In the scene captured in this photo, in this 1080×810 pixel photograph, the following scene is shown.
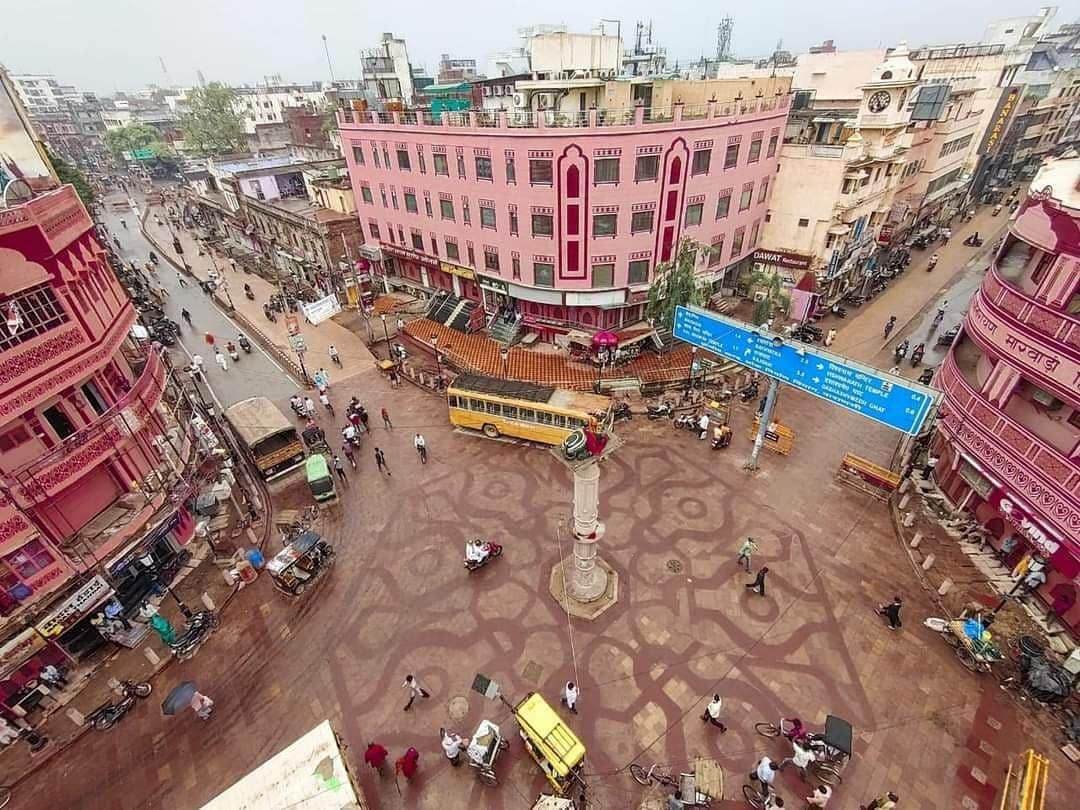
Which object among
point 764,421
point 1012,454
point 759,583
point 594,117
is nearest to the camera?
point 1012,454

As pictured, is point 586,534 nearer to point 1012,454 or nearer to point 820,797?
point 820,797

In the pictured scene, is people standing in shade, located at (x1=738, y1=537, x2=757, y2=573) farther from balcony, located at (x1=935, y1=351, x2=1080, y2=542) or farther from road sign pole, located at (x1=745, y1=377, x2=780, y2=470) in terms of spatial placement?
balcony, located at (x1=935, y1=351, x2=1080, y2=542)

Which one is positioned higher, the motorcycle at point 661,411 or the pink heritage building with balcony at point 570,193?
the pink heritage building with balcony at point 570,193

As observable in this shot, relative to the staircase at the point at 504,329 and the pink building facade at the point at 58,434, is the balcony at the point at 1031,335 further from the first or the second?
the pink building facade at the point at 58,434

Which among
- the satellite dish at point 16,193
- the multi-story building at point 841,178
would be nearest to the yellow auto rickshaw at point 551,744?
the satellite dish at point 16,193

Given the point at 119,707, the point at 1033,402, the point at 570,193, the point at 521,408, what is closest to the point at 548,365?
the point at 521,408

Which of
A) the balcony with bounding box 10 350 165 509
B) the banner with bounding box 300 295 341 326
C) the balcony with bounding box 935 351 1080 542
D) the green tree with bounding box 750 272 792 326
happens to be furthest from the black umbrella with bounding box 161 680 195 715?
the green tree with bounding box 750 272 792 326

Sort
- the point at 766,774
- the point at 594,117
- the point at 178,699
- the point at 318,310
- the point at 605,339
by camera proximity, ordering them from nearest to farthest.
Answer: the point at 766,774 < the point at 178,699 < the point at 594,117 < the point at 605,339 < the point at 318,310

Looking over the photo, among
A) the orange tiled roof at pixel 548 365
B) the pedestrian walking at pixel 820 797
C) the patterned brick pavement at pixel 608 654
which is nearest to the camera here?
the pedestrian walking at pixel 820 797
